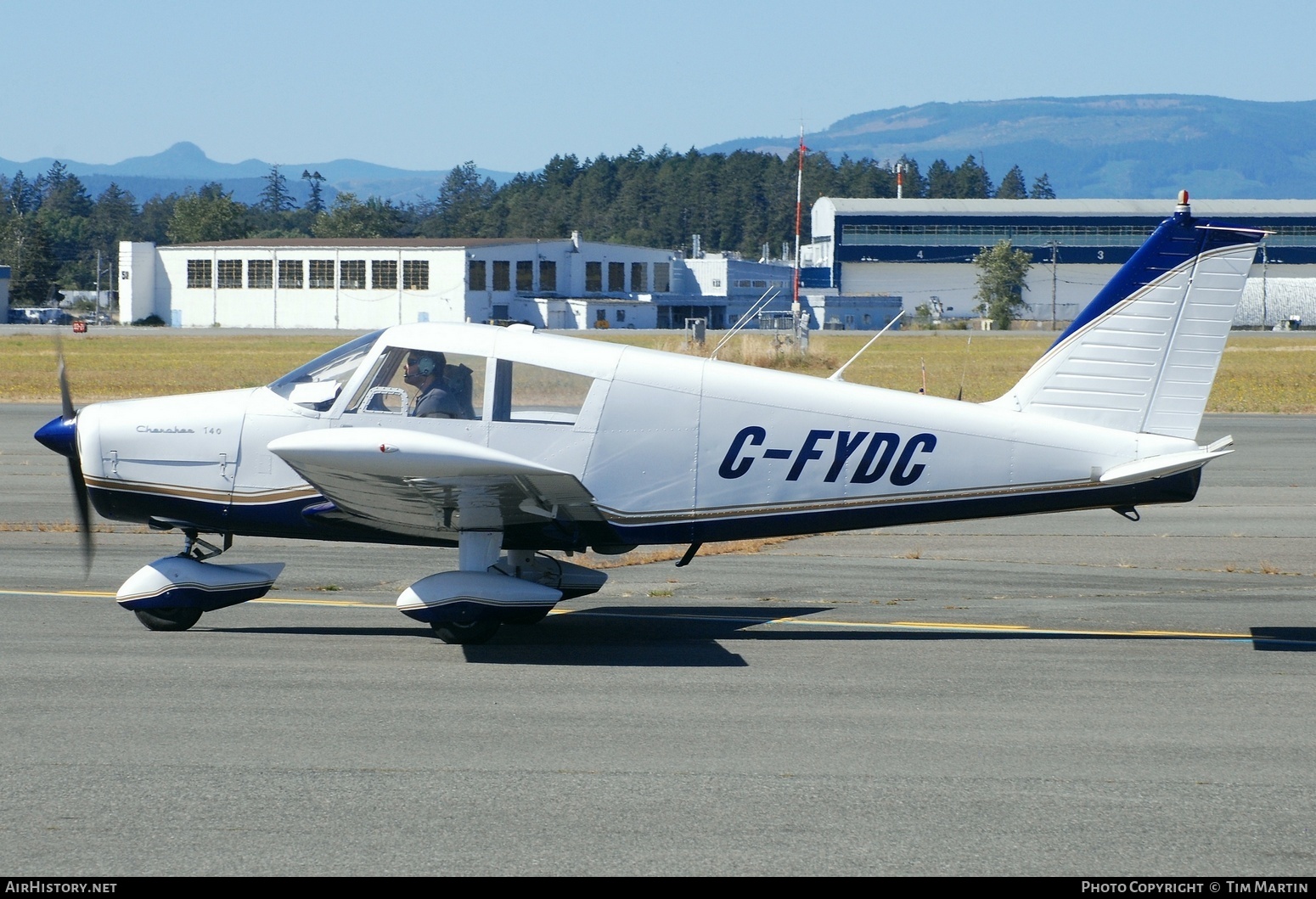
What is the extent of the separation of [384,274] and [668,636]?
8446cm

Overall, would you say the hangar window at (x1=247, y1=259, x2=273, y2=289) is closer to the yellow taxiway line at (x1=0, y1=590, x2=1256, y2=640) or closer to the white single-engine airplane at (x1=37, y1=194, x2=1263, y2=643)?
the yellow taxiway line at (x1=0, y1=590, x2=1256, y2=640)

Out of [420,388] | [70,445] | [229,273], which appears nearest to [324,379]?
[420,388]

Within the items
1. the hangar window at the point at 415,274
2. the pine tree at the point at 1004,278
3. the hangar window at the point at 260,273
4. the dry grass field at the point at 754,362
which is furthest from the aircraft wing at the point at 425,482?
the pine tree at the point at 1004,278

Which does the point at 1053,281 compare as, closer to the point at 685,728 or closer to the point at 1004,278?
the point at 1004,278

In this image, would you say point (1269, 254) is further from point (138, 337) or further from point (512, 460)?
point (512, 460)

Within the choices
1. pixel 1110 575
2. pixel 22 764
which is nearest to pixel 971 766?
pixel 22 764

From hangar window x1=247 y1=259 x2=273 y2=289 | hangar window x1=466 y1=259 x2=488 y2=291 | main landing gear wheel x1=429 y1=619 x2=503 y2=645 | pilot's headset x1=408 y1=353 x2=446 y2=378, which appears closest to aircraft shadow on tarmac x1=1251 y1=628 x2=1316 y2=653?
main landing gear wheel x1=429 y1=619 x2=503 y2=645

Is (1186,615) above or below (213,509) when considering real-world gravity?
below

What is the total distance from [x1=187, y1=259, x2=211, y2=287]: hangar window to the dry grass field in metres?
17.6

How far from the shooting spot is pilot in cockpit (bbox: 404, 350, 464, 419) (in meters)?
8.55

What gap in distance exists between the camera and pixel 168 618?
29.0 ft

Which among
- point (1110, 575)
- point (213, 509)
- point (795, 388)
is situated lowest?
point (1110, 575)

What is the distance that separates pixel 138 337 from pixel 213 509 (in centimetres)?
7144

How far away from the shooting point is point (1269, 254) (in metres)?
114
